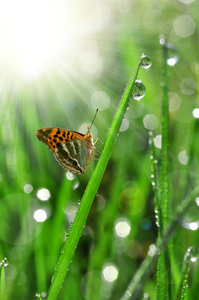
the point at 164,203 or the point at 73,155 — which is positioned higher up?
the point at 73,155

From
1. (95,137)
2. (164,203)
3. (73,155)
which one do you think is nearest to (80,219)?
(164,203)

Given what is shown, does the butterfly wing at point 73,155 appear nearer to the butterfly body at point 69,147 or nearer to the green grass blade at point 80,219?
the butterfly body at point 69,147

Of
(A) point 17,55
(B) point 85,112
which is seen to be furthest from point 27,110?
(A) point 17,55

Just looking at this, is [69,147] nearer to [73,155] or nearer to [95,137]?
[73,155]

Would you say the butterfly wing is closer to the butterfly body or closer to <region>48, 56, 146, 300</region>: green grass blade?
the butterfly body

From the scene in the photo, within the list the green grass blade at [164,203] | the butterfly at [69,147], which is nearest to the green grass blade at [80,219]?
the green grass blade at [164,203]

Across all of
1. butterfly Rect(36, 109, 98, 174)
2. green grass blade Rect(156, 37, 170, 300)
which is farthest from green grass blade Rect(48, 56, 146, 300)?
butterfly Rect(36, 109, 98, 174)

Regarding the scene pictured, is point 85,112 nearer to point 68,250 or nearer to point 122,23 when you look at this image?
point 122,23
